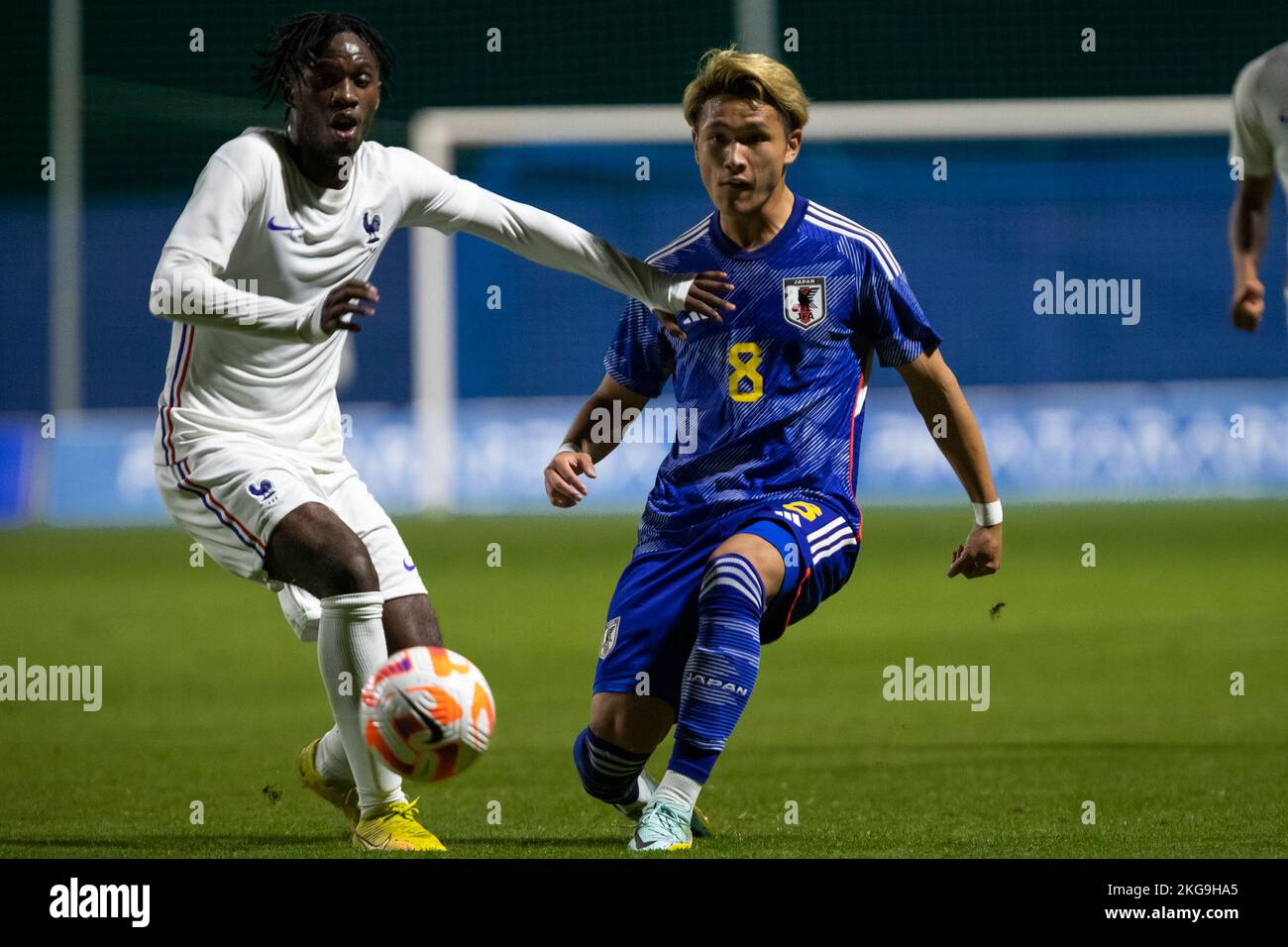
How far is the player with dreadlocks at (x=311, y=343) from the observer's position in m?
4.89

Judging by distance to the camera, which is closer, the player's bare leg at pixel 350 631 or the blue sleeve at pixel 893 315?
the player's bare leg at pixel 350 631

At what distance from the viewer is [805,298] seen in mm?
5332

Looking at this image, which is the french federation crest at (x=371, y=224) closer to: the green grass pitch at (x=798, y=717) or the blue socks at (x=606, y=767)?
the blue socks at (x=606, y=767)

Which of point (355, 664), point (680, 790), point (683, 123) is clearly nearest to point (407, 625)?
point (355, 664)

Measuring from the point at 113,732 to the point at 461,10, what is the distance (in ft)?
39.3

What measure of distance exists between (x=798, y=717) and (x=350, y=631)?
407 centimetres

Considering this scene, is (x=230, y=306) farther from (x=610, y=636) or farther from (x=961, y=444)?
(x=961, y=444)

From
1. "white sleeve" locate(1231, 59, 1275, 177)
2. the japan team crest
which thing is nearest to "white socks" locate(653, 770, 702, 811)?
the japan team crest

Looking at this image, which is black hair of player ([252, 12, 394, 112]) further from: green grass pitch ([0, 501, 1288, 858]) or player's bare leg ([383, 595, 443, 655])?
green grass pitch ([0, 501, 1288, 858])

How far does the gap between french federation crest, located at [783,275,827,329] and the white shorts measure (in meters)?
1.29

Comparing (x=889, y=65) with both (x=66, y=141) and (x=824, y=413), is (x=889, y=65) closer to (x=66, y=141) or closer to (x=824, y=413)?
(x=66, y=141)

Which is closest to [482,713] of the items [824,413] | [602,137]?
[824,413]

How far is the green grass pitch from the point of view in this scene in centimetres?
563

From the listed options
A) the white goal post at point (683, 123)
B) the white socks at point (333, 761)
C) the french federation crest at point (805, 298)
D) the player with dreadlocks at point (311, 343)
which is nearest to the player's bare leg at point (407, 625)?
the player with dreadlocks at point (311, 343)
